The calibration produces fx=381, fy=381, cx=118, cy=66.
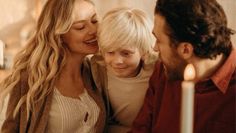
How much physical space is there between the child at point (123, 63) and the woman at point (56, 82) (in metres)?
0.06

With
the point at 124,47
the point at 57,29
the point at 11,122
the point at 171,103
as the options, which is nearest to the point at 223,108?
the point at 171,103

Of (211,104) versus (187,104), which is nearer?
(187,104)

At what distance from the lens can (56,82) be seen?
4.77 feet

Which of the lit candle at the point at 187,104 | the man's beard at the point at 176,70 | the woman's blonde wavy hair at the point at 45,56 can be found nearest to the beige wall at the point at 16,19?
the woman's blonde wavy hair at the point at 45,56

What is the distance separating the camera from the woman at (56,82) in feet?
4.57

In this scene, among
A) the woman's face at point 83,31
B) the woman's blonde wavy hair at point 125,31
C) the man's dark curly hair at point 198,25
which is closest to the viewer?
the man's dark curly hair at point 198,25

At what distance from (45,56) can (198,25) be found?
64 cm

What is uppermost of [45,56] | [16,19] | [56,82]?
[16,19]

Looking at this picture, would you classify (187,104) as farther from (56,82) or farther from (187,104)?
(56,82)

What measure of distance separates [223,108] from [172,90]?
185 mm

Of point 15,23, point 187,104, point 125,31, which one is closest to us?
point 187,104

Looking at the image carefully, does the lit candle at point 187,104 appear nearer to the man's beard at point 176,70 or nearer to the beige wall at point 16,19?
the man's beard at point 176,70

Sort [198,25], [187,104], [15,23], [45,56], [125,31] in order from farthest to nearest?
[15,23]
[45,56]
[125,31]
[198,25]
[187,104]

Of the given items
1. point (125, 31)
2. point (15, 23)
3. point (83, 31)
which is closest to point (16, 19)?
point (15, 23)
